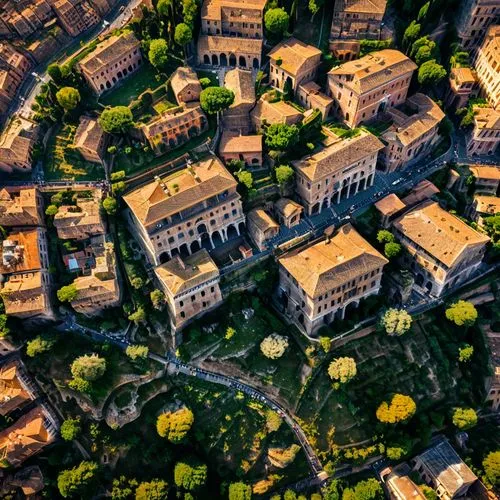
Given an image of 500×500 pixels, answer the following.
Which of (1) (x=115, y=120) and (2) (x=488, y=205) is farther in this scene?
(2) (x=488, y=205)

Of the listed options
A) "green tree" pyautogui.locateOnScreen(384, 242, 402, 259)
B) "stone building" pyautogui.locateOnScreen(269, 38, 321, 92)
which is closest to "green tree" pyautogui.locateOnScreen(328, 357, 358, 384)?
"green tree" pyautogui.locateOnScreen(384, 242, 402, 259)

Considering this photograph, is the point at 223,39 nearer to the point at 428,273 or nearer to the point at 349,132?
the point at 349,132

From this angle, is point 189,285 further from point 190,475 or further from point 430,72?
point 430,72

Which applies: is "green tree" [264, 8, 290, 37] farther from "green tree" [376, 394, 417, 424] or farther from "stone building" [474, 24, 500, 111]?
"green tree" [376, 394, 417, 424]

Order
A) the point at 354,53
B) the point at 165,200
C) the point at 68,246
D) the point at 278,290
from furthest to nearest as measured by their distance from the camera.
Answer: the point at 354,53, the point at 278,290, the point at 68,246, the point at 165,200


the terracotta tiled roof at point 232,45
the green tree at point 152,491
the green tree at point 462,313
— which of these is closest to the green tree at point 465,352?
the green tree at point 462,313

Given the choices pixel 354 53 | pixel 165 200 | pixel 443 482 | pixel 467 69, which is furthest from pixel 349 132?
pixel 443 482

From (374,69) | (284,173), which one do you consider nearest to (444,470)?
(284,173)
